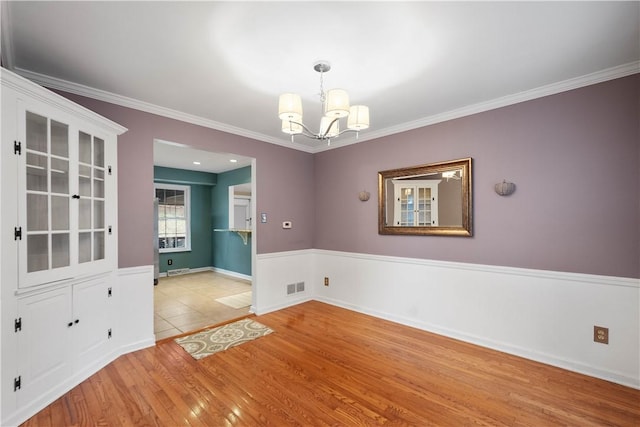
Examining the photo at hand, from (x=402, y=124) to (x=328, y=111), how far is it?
2.00m

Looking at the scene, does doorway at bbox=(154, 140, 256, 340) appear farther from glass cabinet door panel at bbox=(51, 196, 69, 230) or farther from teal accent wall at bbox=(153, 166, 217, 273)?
glass cabinet door panel at bbox=(51, 196, 69, 230)

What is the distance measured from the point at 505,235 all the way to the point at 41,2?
4.13 metres

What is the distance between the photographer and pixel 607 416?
2037 mm

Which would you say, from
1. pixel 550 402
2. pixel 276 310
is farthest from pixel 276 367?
pixel 550 402

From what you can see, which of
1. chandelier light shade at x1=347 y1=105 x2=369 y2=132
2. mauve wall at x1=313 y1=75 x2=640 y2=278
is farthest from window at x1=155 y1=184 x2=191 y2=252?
chandelier light shade at x1=347 y1=105 x2=369 y2=132

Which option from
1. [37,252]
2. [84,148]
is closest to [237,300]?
[37,252]

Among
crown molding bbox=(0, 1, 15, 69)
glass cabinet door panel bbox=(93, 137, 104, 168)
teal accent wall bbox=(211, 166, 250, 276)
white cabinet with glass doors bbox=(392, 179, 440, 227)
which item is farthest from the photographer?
teal accent wall bbox=(211, 166, 250, 276)

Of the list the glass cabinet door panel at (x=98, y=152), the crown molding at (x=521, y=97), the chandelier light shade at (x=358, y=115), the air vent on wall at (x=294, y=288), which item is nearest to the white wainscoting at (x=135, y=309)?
the glass cabinet door panel at (x=98, y=152)

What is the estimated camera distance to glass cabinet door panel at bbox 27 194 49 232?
2072 mm

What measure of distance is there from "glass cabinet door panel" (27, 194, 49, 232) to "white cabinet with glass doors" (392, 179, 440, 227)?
357 cm

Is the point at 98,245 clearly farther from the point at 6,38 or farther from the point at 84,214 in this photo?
the point at 6,38

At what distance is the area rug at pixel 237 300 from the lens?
4.60 m

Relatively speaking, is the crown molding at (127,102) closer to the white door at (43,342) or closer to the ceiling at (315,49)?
the ceiling at (315,49)

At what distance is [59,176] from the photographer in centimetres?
230
